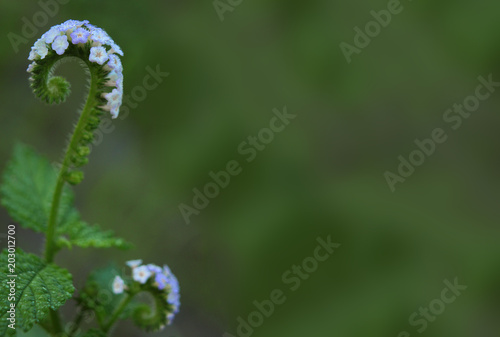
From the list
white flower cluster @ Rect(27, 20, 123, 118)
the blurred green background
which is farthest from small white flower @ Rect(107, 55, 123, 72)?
the blurred green background

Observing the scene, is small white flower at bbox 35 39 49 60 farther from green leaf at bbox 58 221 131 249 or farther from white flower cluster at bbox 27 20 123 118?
green leaf at bbox 58 221 131 249

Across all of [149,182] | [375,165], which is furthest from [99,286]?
[375,165]

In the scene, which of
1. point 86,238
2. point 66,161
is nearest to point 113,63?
point 66,161

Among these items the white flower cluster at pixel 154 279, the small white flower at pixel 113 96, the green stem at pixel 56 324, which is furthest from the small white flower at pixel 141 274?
the small white flower at pixel 113 96

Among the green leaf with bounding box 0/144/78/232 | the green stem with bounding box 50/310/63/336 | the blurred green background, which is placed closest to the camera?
the green stem with bounding box 50/310/63/336

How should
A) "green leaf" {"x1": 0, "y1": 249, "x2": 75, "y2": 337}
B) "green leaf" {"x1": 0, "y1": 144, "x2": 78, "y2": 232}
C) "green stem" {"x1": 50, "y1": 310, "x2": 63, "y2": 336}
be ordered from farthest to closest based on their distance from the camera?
"green leaf" {"x1": 0, "y1": 144, "x2": 78, "y2": 232} < "green stem" {"x1": 50, "y1": 310, "x2": 63, "y2": 336} < "green leaf" {"x1": 0, "y1": 249, "x2": 75, "y2": 337}

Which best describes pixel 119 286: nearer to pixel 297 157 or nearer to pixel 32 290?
pixel 32 290

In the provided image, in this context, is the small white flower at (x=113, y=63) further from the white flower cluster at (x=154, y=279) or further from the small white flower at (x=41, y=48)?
the white flower cluster at (x=154, y=279)
